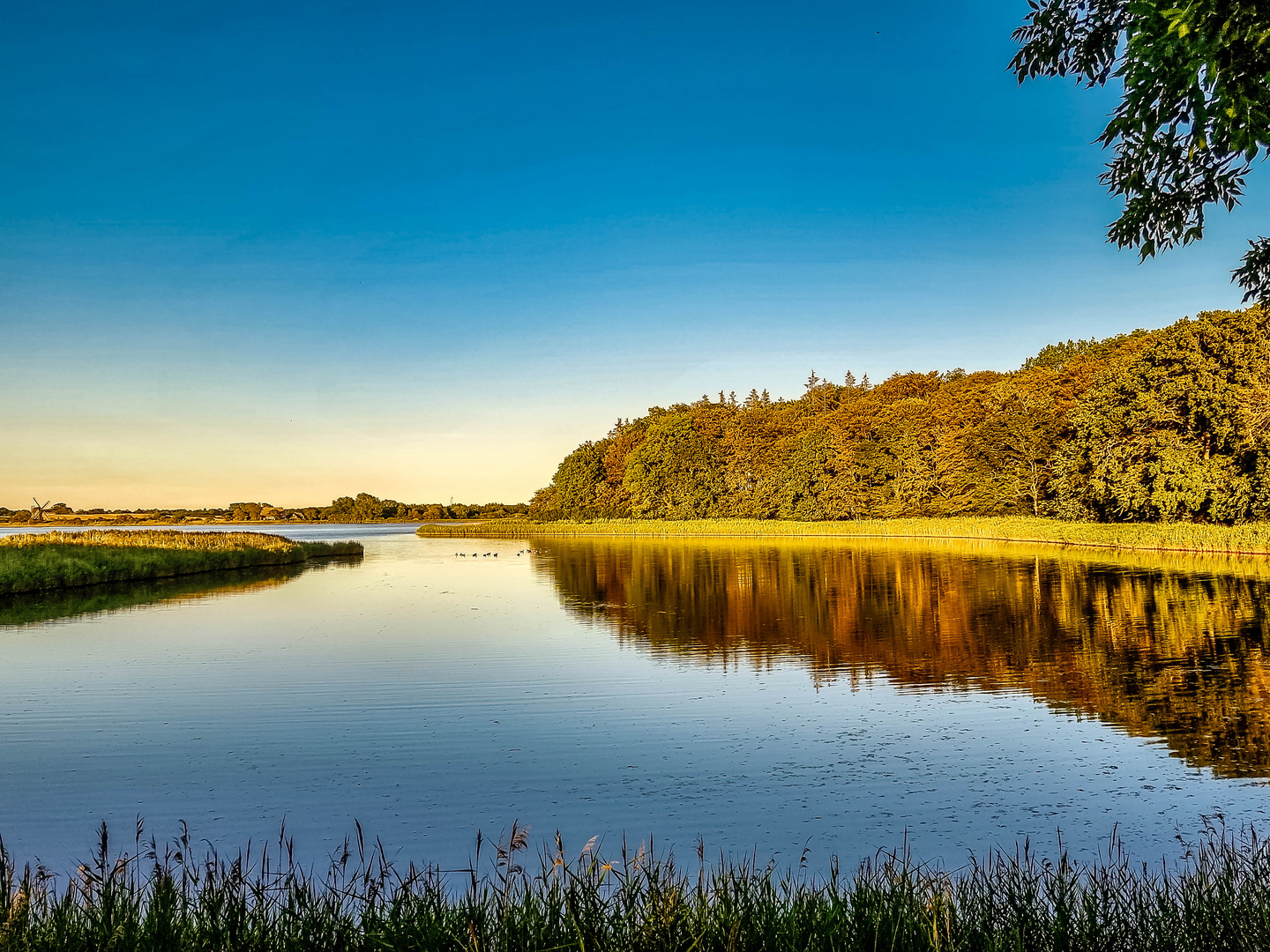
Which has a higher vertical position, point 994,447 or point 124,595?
point 994,447

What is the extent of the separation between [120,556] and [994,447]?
73.2 meters

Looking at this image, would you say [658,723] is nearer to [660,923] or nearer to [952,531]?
[660,923]

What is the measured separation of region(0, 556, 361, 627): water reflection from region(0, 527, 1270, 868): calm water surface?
2.29 ft

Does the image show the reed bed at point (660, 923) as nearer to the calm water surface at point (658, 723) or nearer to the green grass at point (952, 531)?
the calm water surface at point (658, 723)

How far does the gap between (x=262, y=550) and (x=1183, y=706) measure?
51.4 metres

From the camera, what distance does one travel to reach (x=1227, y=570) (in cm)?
3344

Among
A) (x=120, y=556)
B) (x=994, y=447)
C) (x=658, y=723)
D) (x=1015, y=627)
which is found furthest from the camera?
(x=994, y=447)

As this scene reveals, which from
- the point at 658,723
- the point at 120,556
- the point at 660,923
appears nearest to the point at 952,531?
the point at 120,556

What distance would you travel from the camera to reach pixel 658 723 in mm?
12055

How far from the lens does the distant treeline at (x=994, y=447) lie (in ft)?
154

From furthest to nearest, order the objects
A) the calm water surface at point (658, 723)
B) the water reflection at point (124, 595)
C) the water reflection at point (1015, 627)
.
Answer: the water reflection at point (124, 595) < the water reflection at point (1015, 627) < the calm water surface at point (658, 723)

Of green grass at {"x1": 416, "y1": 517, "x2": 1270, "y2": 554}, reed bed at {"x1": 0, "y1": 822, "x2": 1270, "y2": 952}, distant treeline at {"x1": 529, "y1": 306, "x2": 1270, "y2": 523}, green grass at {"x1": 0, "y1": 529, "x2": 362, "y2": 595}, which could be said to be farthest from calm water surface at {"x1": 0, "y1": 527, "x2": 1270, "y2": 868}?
distant treeline at {"x1": 529, "y1": 306, "x2": 1270, "y2": 523}

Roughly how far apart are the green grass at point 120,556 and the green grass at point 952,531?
41.9 meters

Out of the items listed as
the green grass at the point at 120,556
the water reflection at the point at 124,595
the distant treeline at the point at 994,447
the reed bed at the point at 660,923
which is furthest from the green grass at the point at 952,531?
the water reflection at the point at 124,595
